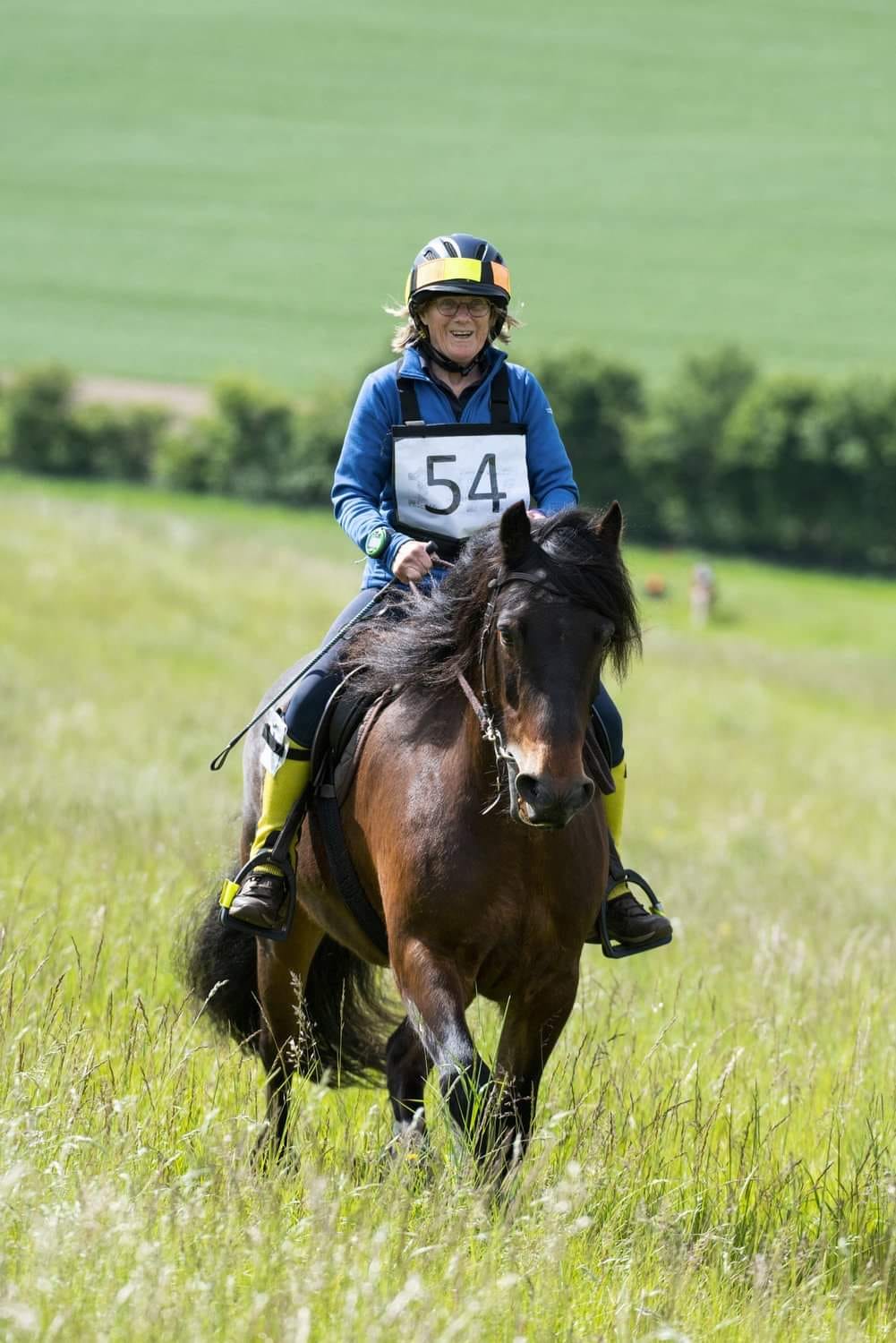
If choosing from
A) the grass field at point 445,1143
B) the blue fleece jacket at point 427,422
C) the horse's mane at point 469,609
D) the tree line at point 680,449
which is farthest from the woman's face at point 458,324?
the tree line at point 680,449

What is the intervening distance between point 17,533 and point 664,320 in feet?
157

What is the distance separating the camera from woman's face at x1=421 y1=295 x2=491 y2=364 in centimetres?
589

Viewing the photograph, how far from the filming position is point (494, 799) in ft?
16.3

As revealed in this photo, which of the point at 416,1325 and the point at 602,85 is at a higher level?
the point at 602,85

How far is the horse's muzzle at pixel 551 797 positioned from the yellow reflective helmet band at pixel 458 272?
2.20 meters

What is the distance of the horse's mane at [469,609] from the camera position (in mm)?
4812

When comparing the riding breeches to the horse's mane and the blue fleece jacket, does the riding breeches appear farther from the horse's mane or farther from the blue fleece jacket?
the blue fleece jacket

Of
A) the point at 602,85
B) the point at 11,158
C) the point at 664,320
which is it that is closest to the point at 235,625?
the point at 664,320

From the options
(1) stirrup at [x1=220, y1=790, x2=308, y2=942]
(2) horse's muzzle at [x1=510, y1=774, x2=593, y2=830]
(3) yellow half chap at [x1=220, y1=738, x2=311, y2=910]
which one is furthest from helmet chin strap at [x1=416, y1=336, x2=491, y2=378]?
(2) horse's muzzle at [x1=510, y1=774, x2=593, y2=830]

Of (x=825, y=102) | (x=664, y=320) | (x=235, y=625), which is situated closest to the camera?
(x=235, y=625)

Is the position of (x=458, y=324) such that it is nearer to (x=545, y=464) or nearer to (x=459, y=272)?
(x=459, y=272)

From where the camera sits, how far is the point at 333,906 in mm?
6055

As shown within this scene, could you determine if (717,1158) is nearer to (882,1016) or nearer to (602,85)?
(882,1016)

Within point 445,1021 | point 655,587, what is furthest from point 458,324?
point 655,587
